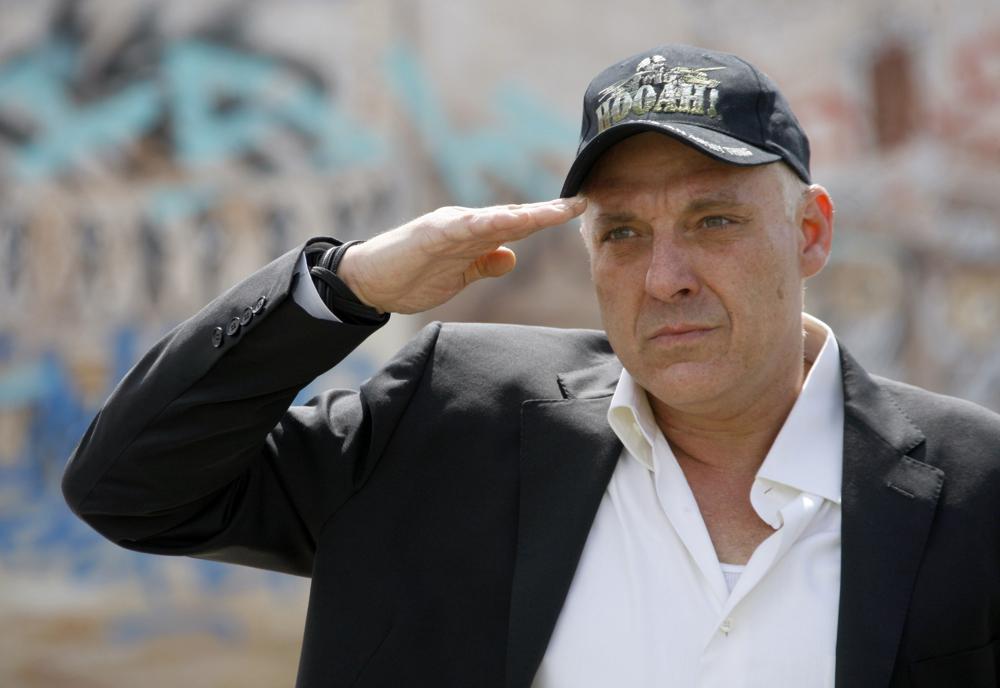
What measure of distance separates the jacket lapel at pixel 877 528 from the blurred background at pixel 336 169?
12.4 ft

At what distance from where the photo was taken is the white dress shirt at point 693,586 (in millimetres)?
2145

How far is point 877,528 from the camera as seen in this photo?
7.28ft

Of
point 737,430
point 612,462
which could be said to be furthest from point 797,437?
point 612,462

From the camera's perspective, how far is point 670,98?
2.25m

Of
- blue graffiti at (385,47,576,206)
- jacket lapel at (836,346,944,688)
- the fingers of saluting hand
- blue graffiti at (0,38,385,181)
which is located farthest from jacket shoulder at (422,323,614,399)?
blue graffiti at (0,38,385,181)

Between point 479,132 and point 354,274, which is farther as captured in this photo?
point 479,132

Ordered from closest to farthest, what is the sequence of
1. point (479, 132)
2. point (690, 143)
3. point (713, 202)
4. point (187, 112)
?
point (690, 143)
point (713, 202)
point (479, 132)
point (187, 112)

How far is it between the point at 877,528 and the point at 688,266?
0.58 m

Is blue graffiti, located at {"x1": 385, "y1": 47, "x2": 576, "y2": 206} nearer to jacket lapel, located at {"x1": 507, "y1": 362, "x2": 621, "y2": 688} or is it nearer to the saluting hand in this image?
jacket lapel, located at {"x1": 507, "y1": 362, "x2": 621, "y2": 688}

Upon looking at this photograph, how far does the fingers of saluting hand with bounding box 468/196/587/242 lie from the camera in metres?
2.17

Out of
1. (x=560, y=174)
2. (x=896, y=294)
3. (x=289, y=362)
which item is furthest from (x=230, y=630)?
(x=289, y=362)

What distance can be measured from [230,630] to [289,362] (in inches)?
164

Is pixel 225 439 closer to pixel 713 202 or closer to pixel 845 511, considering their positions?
pixel 713 202

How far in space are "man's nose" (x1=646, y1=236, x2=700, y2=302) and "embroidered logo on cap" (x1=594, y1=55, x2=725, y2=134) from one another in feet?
0.78
